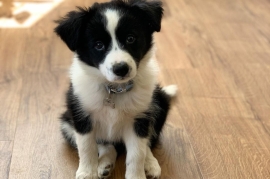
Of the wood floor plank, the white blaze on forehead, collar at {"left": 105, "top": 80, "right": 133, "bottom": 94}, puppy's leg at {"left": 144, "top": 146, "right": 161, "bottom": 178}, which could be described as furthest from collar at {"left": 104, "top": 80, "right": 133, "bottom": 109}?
the wood floor plank

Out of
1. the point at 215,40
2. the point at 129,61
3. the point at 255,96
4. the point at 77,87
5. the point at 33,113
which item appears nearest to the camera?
the point at 129,61

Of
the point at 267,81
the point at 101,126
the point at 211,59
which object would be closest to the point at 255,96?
the point at 267,81

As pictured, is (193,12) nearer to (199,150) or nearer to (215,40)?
(215,40)

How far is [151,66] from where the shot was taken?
A: 1.94 m

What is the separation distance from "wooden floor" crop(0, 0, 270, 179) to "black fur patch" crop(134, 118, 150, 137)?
257 mm

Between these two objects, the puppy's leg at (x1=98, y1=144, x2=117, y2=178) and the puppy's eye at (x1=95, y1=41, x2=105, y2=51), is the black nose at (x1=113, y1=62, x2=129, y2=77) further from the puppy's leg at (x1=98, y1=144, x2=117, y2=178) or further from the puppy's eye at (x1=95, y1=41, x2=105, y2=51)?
the puppy's leg at (x1=98, y1=144, x2=117, y2=178)

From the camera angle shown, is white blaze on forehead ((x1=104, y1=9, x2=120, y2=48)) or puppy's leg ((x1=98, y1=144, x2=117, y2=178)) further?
puppy's leg ((x1=98, y1=144, x2=117, y2=178))

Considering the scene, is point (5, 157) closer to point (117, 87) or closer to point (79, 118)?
point (79, 118)

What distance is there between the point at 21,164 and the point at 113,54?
0.81 m

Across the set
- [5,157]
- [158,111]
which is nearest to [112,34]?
[158,111]

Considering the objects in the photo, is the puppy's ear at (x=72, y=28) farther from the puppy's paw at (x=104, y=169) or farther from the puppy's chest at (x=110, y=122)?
the puppy's paw at (x=104, y=169)

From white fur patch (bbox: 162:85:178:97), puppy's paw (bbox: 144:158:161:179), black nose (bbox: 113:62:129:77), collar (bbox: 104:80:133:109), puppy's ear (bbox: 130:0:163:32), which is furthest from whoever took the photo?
white fur patch (bbox: 162:85:178:97)

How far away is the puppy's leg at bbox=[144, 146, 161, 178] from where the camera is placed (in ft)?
6.35

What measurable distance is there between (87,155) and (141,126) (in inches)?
11.6
